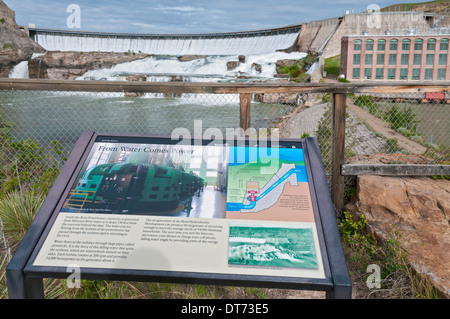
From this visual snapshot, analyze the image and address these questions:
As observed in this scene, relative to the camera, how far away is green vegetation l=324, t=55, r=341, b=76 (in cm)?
5116

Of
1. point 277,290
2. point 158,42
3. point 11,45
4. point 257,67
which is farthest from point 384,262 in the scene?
point 158,42

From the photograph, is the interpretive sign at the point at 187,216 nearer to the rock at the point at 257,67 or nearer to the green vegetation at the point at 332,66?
the rock at the point at 257,67

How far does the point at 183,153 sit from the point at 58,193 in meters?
1.00

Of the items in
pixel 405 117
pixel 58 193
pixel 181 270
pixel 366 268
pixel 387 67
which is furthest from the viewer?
pixel 387 67

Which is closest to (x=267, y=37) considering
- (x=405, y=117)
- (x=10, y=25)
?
(x=10, y=25)

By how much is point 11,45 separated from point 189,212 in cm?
6646

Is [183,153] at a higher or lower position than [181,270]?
higher

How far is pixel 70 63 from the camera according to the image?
59312 millimetres

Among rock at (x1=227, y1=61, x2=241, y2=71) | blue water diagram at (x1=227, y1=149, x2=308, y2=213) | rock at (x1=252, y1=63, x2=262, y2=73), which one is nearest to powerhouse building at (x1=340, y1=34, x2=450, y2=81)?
rock at (x1=252, y1=63, x2=262, y2=73)

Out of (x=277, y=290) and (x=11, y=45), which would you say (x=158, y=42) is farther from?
(x=277, y=290)

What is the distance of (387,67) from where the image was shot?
45594 mm

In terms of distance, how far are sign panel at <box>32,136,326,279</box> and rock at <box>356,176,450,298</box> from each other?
145 cm

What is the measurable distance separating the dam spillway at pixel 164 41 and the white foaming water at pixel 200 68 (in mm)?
7475
